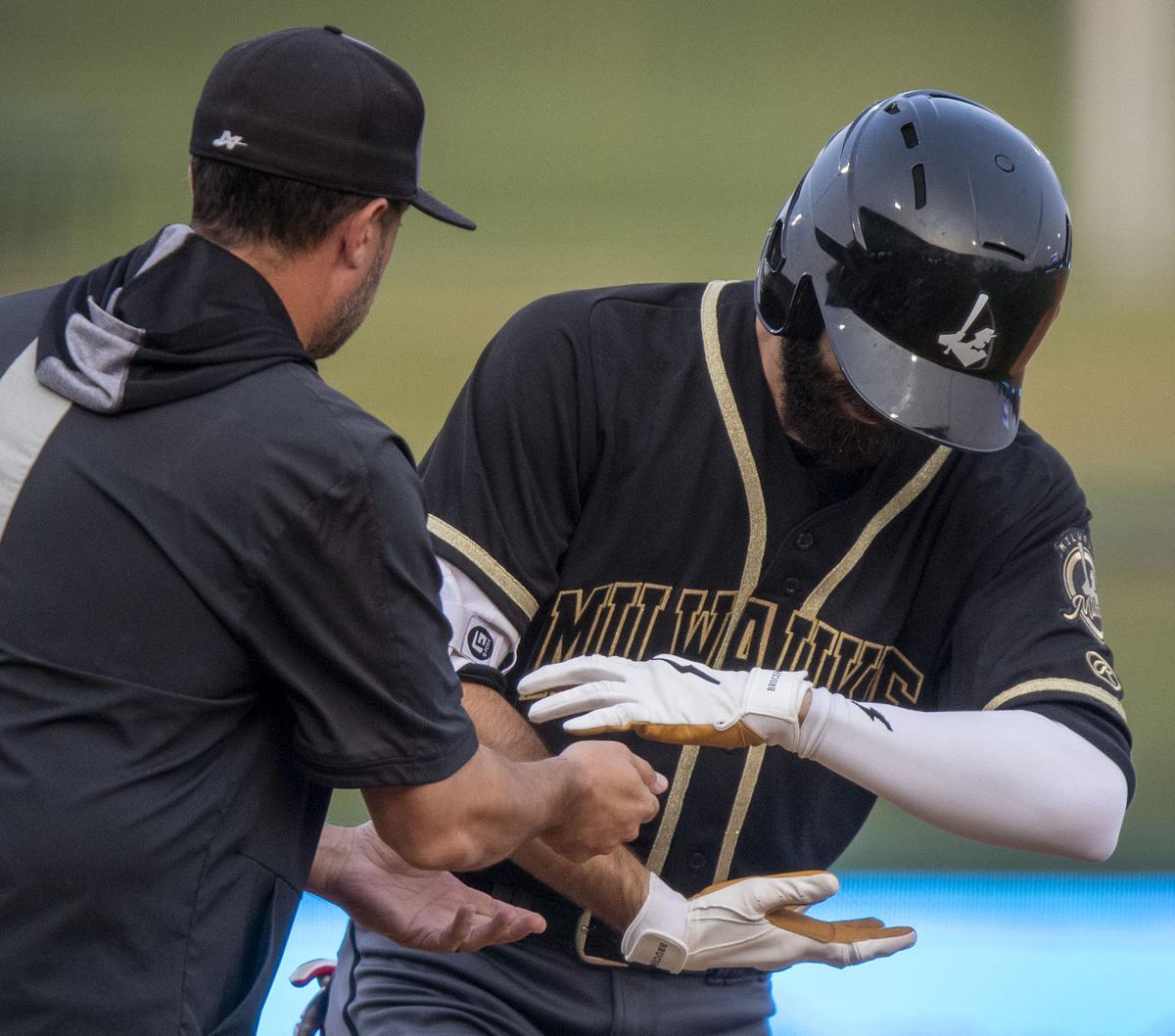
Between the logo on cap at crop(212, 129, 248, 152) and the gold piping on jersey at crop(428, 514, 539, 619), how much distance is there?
504 millimetres

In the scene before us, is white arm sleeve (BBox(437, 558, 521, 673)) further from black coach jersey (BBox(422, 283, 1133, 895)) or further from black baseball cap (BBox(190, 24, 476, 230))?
black baseball cap (BBox(190, 24, 476, 230))

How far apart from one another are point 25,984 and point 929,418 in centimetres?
107

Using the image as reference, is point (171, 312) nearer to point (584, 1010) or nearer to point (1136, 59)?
point (584, 1010)

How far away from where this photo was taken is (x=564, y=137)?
5.17m

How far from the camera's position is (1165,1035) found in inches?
126

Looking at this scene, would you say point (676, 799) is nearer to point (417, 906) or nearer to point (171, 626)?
point (417, 906)

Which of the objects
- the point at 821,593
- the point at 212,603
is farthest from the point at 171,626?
the point at 821,593

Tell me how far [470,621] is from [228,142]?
58 centimetres

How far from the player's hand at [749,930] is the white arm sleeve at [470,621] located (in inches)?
13.0

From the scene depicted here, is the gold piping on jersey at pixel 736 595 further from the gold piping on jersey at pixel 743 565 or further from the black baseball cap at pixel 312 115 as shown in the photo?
the black baseball cap at pixel 312 115

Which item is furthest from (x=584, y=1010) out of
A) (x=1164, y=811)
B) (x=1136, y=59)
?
(x=1136, y=59)

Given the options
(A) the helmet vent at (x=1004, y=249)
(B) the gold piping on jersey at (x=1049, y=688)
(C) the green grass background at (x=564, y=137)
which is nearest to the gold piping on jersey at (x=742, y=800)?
(B) the gold piping on jersey at (x=1049, y=688)

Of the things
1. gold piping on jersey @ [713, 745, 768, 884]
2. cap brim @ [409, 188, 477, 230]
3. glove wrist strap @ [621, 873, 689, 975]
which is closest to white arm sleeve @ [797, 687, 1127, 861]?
gold piping on jersey @ [713, 745, 768, 884]

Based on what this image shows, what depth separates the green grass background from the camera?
16.4 ft
